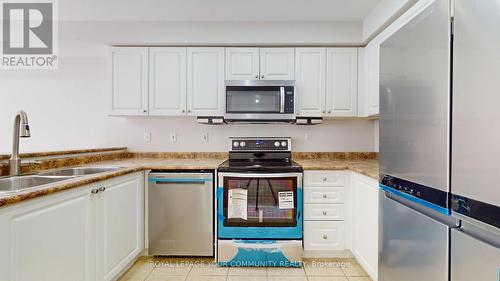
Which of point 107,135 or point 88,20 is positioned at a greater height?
point 88,20

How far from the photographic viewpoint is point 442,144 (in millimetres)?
1097

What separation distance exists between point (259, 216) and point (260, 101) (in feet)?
3.70

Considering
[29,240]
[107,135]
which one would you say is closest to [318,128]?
[107,135]

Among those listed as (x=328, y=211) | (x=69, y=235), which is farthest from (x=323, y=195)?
(x=69, y=235)

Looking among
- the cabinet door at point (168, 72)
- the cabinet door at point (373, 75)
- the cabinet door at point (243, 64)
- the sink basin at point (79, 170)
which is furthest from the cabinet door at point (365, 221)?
the sink basin at point (79, 170)

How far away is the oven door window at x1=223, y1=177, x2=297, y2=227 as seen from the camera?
2.38 metres

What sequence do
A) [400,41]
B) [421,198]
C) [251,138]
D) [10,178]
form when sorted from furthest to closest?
[251,138]
[10,178]
[400,41]
[421,198]

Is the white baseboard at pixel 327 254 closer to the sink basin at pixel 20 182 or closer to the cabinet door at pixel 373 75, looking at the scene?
the cabinet door at pixel 373 75

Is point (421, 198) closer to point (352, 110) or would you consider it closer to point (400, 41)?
point (400, 41)

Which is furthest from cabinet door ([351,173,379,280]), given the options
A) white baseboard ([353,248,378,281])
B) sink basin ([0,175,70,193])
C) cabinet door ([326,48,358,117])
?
sink basin ([0,175,70,193])

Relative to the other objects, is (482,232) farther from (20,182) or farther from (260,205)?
(20,182)

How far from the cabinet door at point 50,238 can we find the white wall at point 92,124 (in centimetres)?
157

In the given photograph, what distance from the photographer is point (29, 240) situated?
1243 millimetres

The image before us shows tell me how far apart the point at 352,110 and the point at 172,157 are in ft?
6.77
